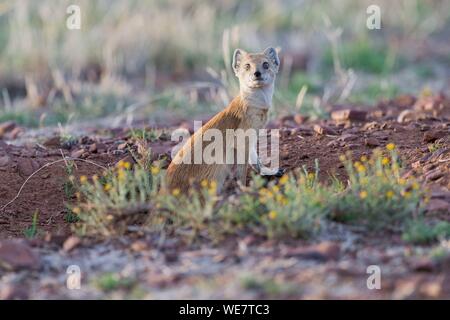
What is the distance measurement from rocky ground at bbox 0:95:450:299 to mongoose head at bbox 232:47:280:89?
2.83 ft

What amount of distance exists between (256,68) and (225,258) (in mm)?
1971

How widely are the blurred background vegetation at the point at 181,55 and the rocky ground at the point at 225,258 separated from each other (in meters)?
3.16

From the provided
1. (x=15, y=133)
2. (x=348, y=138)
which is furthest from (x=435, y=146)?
(x=15, y=133)

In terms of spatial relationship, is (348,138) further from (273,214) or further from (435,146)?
(273,214)

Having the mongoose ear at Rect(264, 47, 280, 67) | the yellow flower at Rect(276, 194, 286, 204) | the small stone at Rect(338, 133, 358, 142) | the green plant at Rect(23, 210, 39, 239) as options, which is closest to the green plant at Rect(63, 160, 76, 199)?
the green plant at Rect(23, 210, 39, 239)

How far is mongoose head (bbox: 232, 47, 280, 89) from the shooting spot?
665cm

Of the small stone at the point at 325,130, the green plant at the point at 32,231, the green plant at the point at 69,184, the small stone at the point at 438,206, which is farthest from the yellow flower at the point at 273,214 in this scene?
the small stone at the point at 325,130

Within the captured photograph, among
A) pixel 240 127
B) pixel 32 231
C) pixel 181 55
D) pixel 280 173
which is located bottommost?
pixel 32 231

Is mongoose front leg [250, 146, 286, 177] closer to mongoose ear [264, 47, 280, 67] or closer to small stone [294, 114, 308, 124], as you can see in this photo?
mongoose ear [264, 47, 280, 67]

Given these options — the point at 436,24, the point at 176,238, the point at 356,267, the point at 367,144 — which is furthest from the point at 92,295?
the point at 436,24

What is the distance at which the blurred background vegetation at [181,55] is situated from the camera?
11336mm

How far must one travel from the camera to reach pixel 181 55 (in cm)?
1361

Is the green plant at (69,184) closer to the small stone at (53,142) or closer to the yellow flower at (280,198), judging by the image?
the small stone at (53,142)

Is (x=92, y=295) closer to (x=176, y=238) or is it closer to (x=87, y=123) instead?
(x=176, y=238)
